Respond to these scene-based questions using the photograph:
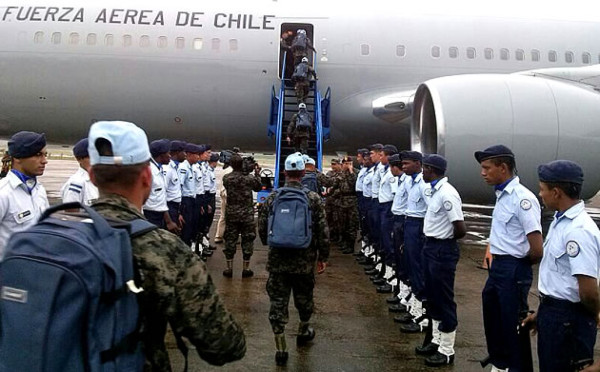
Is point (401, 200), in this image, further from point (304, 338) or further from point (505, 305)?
point (505, 305)

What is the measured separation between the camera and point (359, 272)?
294 inches

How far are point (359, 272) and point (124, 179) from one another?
20.1 ft

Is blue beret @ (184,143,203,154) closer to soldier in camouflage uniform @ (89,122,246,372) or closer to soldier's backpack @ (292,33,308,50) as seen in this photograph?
soldier's backpack @ (292,33,308,50)

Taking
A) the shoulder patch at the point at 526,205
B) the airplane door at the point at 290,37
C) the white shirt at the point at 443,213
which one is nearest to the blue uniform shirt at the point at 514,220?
the shoulder patch at the point at 526,205

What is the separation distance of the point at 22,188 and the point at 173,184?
337cm

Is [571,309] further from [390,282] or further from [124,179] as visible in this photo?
[390,282]

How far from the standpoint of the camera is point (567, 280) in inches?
107

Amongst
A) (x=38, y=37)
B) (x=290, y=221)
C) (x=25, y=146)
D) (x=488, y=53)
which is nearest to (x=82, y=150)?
(x=25, y=146)

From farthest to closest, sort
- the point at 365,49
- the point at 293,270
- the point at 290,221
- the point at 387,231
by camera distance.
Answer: the point at 365,49
the point at 387,231
the point at 293,270
the point at 290,221

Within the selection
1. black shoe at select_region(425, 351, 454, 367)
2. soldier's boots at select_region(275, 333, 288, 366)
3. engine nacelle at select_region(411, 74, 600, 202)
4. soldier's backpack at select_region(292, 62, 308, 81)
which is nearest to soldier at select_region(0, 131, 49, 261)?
soldier's boots at select_region(275, 333, 288, 366)

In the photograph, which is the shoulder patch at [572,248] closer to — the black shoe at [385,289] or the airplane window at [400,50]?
the black shoe at [385,289]

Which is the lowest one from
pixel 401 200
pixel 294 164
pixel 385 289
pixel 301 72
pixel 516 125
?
pixel 385 289

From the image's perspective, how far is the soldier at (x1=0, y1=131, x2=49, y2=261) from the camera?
3.38 m

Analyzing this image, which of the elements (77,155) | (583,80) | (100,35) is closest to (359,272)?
(77,155)
